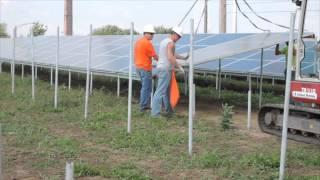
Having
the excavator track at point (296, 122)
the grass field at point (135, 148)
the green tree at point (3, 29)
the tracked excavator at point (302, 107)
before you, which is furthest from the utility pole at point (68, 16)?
the tracked excavator at point (302, 107)

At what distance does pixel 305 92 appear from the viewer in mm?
6340

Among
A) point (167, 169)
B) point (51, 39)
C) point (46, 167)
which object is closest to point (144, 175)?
point (167, 169)

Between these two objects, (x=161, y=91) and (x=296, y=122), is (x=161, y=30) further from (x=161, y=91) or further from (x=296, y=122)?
(x=296, y=122)

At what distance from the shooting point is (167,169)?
6.22 m

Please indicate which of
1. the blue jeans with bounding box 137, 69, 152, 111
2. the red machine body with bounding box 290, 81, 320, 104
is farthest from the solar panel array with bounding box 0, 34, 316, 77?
the red machine body with bounding box 290, 81, 320, 104

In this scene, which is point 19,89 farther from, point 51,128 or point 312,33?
point 312,33

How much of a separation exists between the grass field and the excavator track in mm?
315

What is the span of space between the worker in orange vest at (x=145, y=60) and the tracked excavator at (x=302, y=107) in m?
3.81

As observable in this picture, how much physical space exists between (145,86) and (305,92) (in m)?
4.56

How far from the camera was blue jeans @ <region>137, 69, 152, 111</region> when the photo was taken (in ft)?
34.0

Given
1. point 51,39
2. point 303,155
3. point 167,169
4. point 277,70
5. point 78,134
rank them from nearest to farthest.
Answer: point 167,169 < point 303,155 < point 78,134 < point 277,70 < point 51,39

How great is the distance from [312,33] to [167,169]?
297cm

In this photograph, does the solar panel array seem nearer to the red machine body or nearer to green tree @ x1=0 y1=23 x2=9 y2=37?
the red machine body

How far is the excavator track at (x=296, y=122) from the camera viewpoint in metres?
6.23
